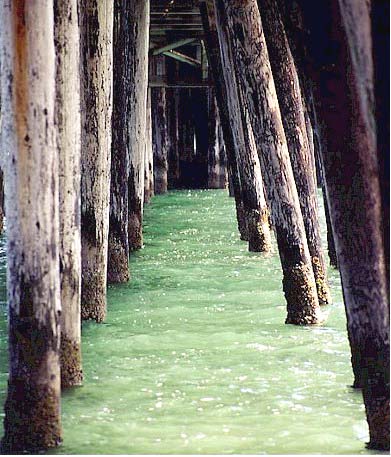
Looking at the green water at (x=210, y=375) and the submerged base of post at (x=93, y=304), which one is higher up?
the submerged base of post at (x=93, y=304)

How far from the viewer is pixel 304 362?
5652 millimetres

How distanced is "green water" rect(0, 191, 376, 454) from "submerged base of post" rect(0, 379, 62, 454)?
10cm

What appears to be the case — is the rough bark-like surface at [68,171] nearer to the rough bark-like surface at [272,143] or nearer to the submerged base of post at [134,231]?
the rough bark-like surface at [272,143]

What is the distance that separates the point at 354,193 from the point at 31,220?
1145mm

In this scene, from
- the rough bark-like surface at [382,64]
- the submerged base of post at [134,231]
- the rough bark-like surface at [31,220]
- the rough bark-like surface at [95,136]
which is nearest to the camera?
the rough bark-like surface at [382,64]

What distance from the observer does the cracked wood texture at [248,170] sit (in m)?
9.54

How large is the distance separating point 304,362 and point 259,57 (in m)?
1.90

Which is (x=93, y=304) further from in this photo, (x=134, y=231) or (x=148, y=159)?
(x=148, y=159)

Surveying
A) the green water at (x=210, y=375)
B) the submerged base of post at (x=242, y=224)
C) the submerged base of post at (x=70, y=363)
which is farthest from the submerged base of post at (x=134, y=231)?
the submerged base of post at (x=70, y=363)

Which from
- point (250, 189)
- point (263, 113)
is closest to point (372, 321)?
point (263, 113)

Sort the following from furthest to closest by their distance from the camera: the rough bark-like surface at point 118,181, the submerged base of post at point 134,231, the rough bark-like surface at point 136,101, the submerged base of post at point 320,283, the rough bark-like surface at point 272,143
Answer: the submerged base of post at point 134,231
the rough bark-like surface at point 136,101
the rough bark-like surface at point 118,181
the submerged base of post at point 320,283
the rough bark-like surface at point 272,143

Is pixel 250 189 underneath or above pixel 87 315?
above

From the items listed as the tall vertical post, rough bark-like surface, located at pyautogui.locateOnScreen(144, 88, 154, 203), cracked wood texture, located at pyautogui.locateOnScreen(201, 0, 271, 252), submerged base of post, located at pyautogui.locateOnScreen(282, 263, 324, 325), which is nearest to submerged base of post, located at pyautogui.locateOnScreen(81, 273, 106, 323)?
submerged base of post, located at pyautogui.locateOnScreen(282, 263, 324, 325)

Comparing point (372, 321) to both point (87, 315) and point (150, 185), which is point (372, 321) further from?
point (150, 185)
